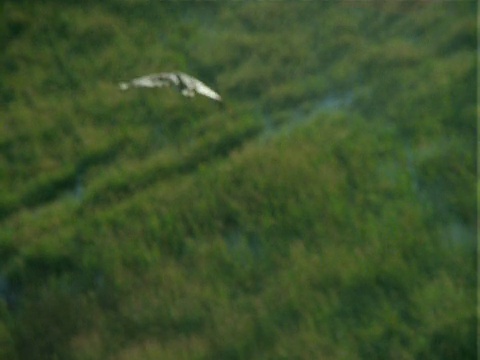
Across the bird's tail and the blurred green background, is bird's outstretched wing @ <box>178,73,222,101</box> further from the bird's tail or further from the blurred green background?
the bird's tail

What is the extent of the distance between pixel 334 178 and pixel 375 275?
1.93 feet

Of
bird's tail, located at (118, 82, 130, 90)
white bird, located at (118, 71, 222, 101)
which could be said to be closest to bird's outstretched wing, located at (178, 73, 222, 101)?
white bird, located at (118, 71, 222, 101)

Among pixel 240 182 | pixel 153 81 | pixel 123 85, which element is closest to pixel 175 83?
pixel 153 81

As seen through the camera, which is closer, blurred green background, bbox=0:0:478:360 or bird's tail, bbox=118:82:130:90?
blurred green background, bbox=0:0:478:360

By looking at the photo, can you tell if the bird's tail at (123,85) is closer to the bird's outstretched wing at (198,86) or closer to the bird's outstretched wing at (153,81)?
the bird's outstretched wing at (153,81)

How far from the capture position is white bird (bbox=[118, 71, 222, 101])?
146 inches

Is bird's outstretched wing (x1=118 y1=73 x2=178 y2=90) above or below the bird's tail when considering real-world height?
above

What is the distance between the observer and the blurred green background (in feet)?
8.61

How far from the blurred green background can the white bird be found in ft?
0.23

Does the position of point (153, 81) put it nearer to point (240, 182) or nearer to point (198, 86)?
point (198, 86)

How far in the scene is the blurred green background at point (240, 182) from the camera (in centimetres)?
262

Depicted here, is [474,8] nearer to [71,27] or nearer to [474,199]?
[474,199]

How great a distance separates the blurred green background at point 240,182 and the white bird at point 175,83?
69mm

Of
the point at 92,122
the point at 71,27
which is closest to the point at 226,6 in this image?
the point at 71,27
